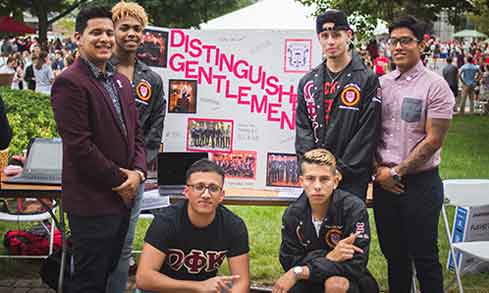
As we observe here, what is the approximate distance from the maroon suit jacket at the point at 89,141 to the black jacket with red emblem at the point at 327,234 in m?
0.98

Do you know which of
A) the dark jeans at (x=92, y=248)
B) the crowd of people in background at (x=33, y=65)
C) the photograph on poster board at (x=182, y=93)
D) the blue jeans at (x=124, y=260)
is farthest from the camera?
the crowd of people in background at (x=33, y=65)

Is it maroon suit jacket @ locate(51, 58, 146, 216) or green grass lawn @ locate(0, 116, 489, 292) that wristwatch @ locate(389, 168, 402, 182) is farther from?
green grass lawn @ locate(0, 116, 489, 292)

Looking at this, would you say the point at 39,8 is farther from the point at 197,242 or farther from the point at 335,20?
the point at 197,242

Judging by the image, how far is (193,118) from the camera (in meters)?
5.06

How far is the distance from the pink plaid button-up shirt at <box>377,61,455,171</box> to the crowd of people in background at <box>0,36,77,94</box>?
6954 mm

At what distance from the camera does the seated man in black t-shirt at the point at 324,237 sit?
3.78m

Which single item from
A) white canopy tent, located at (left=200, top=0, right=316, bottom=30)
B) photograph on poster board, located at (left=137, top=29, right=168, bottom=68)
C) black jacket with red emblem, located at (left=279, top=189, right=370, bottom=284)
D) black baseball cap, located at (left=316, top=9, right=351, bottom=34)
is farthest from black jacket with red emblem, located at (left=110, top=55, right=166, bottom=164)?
white canopy tent, located at (left=200, top=0, right=316, bottom=30)

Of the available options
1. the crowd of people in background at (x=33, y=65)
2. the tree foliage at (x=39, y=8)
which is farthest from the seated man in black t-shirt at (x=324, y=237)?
the tree foliage at (x=39, y=8)

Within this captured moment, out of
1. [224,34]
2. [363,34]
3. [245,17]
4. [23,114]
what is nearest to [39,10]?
[245,17]

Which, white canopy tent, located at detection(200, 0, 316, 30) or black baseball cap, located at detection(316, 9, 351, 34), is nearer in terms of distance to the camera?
black baseball cap, located at detection(316, 9, 351, 34)

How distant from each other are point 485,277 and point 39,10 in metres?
24.7

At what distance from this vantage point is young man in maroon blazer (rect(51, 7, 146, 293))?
340 centimetres

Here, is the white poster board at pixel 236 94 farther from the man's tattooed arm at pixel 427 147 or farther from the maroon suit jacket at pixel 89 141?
the maroon suit jacket at pixel 89 141

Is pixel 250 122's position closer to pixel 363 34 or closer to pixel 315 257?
pixel 315 257
